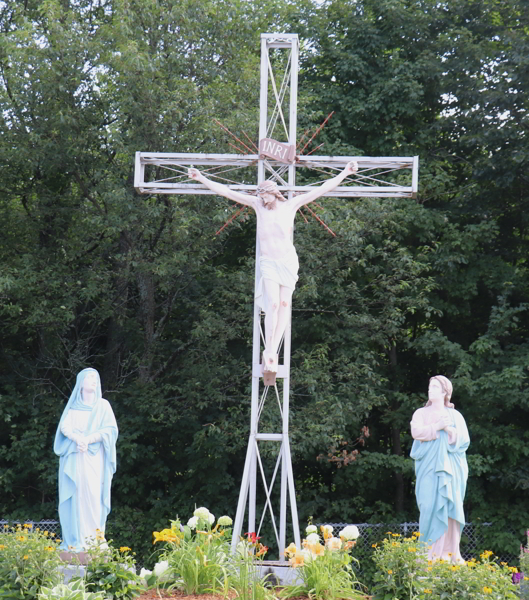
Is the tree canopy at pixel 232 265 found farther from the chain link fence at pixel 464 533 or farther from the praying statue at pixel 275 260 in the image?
the praying statue at pixel 275 260

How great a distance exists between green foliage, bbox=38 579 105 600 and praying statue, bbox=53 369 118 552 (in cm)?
245

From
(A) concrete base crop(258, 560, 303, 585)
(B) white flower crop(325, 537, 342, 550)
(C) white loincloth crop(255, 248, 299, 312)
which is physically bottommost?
(A) concrete base crop(258, 560, 303, 585)

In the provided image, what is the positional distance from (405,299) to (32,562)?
827 centimetres

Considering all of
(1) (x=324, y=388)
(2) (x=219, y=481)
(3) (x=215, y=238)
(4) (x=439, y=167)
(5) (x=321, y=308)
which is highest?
(4) (x=439, y=167)

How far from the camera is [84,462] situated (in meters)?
7.78

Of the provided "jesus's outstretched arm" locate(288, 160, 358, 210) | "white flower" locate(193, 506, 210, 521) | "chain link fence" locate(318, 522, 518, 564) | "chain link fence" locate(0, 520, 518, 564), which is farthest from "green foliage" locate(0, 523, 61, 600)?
"chain link fence" locate(318, 522, 518, 564)

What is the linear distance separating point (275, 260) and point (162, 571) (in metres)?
2.75

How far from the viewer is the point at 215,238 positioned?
12.7 metres

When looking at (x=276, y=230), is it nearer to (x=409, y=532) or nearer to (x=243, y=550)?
(x=243, y=550)

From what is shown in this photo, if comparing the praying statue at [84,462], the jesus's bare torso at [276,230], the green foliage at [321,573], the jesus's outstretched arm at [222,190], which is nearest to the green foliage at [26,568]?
the green foliage at [321,573]

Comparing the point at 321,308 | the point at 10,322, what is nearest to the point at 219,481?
the point at 321,308

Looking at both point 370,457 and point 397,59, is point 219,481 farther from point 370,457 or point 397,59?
point 397,59

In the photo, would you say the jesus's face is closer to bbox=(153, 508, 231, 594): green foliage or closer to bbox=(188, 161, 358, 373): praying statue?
bbox=(188, 161, 358, 373): praying statue

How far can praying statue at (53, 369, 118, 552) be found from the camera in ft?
25.3
